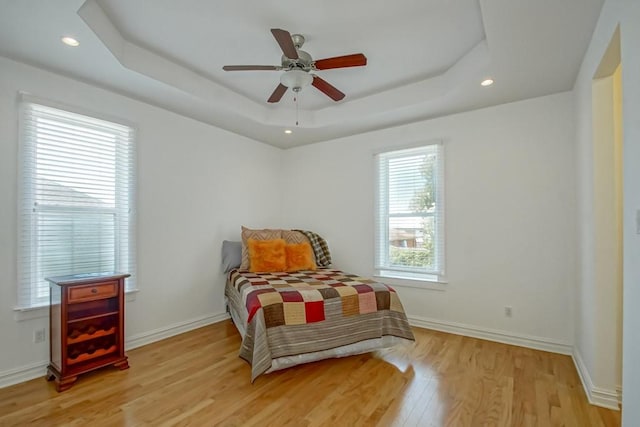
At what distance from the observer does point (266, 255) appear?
3.82m

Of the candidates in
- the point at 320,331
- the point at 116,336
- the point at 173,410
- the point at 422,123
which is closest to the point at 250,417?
the point at 173,410

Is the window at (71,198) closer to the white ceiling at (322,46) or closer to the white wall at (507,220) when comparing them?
the white ceiling at (322,46)

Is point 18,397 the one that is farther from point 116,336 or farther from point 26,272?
point 26,272

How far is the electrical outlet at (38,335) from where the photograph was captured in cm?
252

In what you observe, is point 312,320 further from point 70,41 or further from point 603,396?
point 70,41

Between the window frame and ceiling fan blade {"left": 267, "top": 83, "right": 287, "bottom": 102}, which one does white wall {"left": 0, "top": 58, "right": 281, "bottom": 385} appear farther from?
the window frame

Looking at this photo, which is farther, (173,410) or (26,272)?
(26,272)

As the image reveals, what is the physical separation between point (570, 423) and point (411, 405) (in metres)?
0.94

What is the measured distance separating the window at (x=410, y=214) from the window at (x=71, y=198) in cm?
288

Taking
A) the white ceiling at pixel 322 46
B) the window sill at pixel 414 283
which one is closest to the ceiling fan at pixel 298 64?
the white ceiling at pixel 322 46

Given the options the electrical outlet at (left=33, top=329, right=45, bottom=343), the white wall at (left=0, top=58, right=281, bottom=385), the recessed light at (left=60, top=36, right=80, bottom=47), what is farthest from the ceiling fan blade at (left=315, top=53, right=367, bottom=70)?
the electrical outlet at (left=33, top=329, right=45, bottom=343)

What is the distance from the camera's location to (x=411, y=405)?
2.13 m

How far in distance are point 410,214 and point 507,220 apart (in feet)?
3.45

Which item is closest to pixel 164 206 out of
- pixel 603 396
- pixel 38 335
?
pixel 38 335
